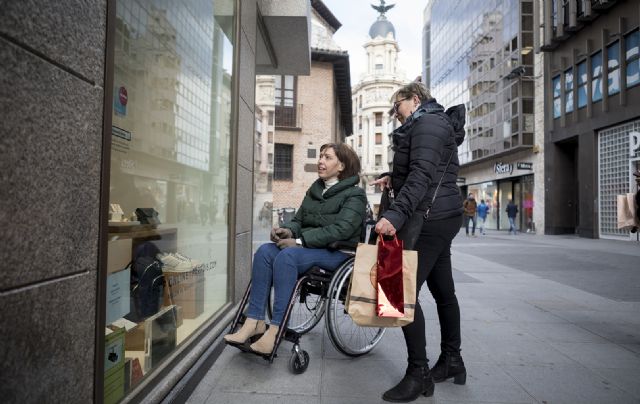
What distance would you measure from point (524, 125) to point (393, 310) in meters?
23.9

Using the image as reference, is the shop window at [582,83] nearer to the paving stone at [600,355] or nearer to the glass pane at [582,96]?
the glass pane at [582,96]

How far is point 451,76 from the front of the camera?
115ft

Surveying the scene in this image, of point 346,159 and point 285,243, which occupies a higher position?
point 346,159

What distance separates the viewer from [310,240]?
3402 millimetres

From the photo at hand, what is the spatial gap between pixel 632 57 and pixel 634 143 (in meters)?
2.92

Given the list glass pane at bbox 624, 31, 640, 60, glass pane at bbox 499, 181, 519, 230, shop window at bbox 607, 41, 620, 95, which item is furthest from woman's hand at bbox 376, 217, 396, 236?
glass pane at bbox 499, 181, 519, 230

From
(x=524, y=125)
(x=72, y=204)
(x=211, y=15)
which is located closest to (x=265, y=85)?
(x=524, y=125)

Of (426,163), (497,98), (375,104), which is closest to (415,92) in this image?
(426,163)

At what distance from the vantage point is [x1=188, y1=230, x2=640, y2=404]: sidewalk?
9.38 feet

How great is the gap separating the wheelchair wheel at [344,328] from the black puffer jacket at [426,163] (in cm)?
72

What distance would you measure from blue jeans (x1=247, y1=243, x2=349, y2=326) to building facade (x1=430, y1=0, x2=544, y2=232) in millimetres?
22234

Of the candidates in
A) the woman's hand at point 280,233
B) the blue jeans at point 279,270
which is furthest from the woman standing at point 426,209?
the woman's hand at point 280,233

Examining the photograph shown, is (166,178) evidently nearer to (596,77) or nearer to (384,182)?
(384,182)

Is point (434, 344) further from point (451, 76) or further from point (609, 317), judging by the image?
point (451, 76)
